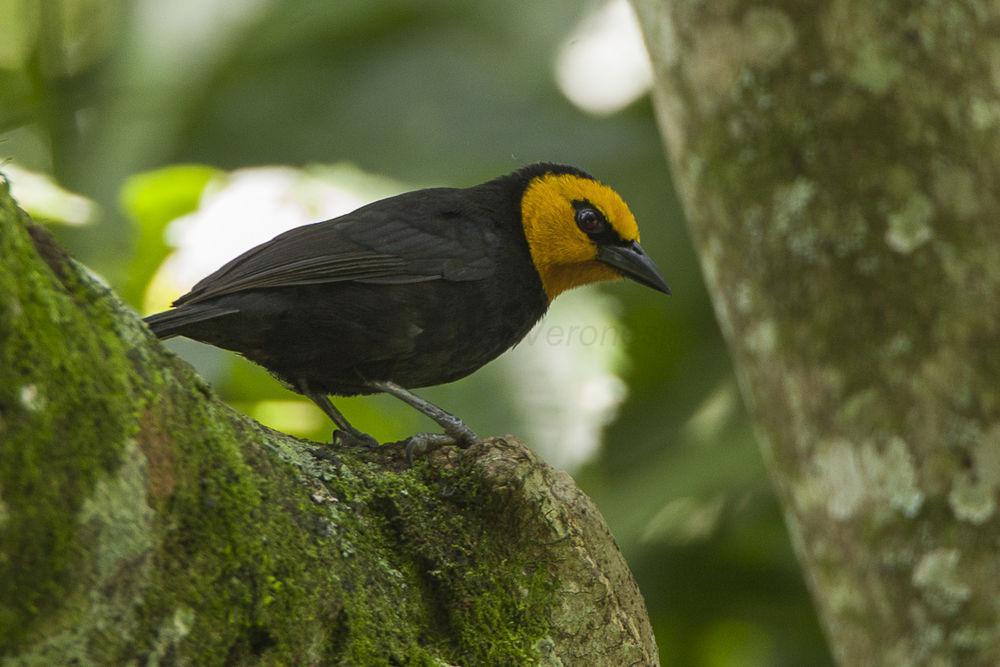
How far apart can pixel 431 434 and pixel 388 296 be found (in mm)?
997

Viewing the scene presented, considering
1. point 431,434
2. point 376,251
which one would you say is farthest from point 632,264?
point 431,434

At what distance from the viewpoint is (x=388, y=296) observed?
4312mm

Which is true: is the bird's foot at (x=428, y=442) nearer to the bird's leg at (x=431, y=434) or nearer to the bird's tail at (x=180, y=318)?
the bird's leg at (x=431, y=434)

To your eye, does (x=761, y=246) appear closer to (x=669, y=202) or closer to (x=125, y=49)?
(x=669, y=202)

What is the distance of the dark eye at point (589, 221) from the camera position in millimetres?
5086

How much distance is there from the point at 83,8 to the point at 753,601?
484 cm

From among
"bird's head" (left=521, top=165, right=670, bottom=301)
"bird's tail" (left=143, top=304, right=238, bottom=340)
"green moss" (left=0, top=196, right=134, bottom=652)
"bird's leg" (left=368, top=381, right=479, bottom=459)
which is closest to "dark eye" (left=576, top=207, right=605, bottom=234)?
"bird's head" (left=521, top=165, right=670, bottom=301)

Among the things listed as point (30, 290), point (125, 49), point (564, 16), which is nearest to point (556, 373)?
point (564, 16)

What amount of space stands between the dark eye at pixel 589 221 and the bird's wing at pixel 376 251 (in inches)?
17.8

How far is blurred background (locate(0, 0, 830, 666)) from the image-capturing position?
17.9ft

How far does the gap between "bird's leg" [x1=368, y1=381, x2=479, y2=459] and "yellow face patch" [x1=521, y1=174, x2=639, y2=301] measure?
886mm

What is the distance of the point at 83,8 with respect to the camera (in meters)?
6.23

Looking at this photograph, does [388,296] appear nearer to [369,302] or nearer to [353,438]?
[369,302]

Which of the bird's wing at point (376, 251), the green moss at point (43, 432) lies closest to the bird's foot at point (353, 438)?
the bird's wing at point (376, 251)
